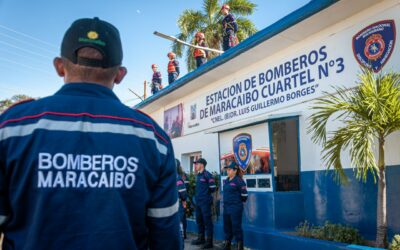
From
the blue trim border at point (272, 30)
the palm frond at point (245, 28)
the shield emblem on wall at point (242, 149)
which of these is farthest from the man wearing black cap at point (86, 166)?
the palm frond at point (245, 28)

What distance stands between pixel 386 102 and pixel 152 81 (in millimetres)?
12506

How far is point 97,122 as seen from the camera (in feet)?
5.16

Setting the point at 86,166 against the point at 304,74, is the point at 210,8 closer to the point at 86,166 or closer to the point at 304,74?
the point at 304,74

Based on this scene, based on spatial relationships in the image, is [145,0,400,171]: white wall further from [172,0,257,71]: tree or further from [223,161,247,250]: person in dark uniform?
[172,0,257,71]: tree

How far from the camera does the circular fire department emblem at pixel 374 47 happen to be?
6.20m

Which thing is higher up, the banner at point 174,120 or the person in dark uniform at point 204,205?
the banner at point 174,120

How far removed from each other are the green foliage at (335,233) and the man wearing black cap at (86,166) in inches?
200

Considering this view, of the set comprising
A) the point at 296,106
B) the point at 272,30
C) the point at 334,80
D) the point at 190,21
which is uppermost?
the point at 190,21

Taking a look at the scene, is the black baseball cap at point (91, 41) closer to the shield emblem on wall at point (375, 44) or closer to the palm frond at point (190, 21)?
the shield emblem on wall at point (375, 44)

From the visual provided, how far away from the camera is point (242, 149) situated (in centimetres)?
911

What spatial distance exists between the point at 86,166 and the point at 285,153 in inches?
297

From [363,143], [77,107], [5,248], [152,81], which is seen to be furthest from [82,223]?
[152,81]

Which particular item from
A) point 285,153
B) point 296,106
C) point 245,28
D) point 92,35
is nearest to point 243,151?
point 285,153

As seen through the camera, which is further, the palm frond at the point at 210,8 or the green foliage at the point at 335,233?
the palm frond at the point at 210,8
